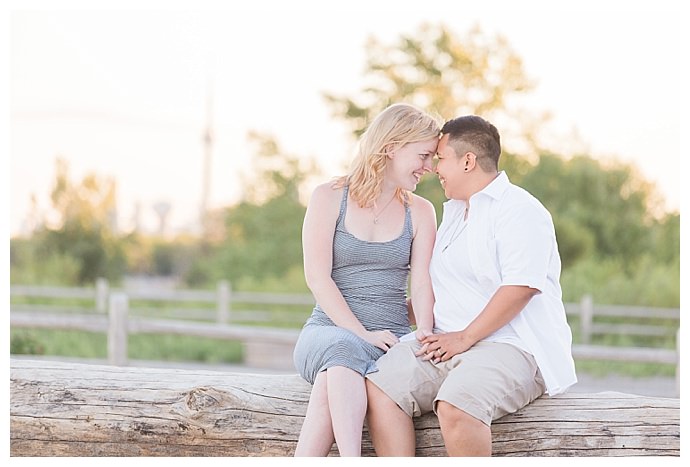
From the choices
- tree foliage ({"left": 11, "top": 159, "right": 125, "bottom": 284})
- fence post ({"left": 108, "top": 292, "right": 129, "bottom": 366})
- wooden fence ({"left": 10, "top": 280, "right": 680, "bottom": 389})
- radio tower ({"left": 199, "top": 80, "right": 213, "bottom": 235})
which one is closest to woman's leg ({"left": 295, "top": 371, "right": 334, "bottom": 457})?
wooden fence ({"left": 10, "top": 280, "right": 680, "bottom": 389})

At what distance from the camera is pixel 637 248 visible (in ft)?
51.7

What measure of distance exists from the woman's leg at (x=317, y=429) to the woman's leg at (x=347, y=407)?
0.05 meters

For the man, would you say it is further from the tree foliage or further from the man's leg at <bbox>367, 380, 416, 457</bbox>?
the tree foliage

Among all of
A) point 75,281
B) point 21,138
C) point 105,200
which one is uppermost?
point 21,138

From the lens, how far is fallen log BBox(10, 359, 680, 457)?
11.8 feet

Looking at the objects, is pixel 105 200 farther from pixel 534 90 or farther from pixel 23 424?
pixel 23 424

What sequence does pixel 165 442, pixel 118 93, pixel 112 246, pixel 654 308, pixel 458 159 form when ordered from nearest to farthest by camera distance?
pixel 458 159 → pixel 165 442 → pixel 654 308 → pixel 118 93 → pixel 112 246

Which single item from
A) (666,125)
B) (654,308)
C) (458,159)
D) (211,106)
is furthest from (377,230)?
(211,106)

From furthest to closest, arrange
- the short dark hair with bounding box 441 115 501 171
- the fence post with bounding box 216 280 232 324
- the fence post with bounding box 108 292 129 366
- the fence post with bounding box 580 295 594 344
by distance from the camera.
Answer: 1. the fence post with bounding box 216 280 232 324
2. the fence post with bounding box 580 295 594 344
3. the fence post with bounding box 108 292 129 366
4. the short dark hair with bounding box 441 115 501 171

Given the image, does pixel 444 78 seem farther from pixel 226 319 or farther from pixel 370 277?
pixel 370 277

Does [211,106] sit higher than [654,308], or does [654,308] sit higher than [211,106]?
[211,106]

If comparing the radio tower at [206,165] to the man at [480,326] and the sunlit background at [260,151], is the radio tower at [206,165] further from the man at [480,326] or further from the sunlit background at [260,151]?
the man at [480,326]

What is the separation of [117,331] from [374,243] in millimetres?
4211

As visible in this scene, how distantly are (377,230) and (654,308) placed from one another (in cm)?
1025
